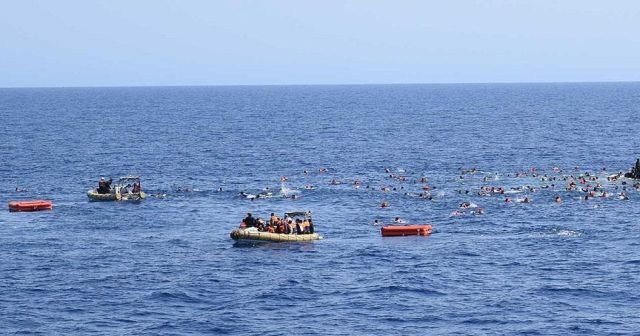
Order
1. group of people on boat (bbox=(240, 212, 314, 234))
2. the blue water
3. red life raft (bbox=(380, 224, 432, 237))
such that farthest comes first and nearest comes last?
red life raft (bbox=(380, 224, 432, 237)) → group of people on boat (bbox=(240, 212, 314, 234)) → the blue water

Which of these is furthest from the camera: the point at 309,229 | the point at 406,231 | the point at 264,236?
the point at 406,231

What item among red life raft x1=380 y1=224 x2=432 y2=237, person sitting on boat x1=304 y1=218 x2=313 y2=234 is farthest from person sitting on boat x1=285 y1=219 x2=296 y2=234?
red life raft x1=380 y1=224 x2=432 y2=237

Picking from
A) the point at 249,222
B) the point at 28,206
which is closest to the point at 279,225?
the point at 249,222

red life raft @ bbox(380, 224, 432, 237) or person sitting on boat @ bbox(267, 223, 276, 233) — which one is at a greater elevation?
person sitting on boat @ bbox(267, 223, 276, 233)

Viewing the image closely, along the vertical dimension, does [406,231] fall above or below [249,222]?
below

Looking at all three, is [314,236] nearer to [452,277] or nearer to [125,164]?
[452,277]

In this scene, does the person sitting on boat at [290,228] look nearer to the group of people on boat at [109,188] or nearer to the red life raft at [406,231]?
the red life raft at [406,231]

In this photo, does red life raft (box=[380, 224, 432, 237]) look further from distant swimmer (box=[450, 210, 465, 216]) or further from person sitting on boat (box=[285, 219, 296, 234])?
distant swimmer (box=[450, 210, 465, 216])

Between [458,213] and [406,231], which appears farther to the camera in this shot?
[458,213]

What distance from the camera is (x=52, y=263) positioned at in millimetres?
70125

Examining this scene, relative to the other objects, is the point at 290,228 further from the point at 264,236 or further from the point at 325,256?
the point at 325,256

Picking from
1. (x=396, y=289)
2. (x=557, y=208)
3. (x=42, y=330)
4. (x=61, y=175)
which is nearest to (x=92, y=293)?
(x=42, y=330)

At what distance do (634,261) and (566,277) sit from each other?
7.16 meters

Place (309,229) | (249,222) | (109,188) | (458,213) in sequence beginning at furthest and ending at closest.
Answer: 1. (109,188)
2. (458,213)
3. (309,229)
4. (249,222)
